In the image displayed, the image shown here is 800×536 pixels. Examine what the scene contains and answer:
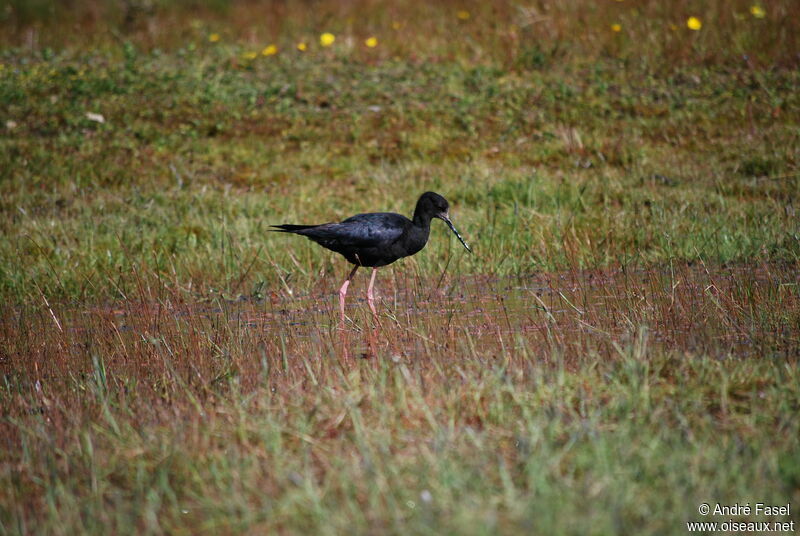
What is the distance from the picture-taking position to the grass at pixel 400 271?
3.77 m

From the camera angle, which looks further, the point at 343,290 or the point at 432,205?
the point at 432,205

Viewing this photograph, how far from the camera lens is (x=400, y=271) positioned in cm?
846

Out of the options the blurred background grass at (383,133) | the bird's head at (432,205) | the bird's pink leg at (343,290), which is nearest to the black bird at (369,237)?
the bird's pink leg at (343,290)

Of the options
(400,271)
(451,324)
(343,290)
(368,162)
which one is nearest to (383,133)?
(368,162)

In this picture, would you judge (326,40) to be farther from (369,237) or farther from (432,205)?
(369,237)

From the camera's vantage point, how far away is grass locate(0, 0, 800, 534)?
377cm

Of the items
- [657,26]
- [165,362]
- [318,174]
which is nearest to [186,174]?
[318,174]

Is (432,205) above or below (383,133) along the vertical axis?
below

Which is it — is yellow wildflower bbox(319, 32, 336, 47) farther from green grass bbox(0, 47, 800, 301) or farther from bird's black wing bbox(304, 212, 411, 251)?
bird's black wing bbox(304, 212, 411, 251)

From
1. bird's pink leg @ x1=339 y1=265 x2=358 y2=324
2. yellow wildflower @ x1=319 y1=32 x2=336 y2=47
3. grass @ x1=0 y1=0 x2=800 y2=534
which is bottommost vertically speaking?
bird's pink leg @ x1=339 y1=265 x2=358 y2=324

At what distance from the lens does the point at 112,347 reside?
6.39 meters

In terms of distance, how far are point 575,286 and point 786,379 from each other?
304 centimetres

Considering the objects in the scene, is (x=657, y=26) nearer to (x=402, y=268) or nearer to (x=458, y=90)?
(x=458, y=90)

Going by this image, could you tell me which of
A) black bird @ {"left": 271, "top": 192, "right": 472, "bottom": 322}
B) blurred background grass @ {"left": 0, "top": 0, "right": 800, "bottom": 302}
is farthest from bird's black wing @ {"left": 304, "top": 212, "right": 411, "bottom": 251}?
blurred background grass @ {"left": 0, "top": 0, "right": 800, "bottom": 302}
